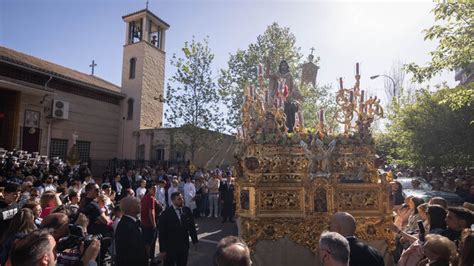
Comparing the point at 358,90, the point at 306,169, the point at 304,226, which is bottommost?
the point at 304,226

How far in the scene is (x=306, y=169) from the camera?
656 centimetres

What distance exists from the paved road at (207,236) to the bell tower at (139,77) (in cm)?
1668

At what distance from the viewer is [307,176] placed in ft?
21.1

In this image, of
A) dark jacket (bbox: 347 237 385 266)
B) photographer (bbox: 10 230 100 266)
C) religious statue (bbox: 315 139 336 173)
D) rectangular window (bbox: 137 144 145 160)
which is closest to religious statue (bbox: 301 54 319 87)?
religious statue (bbox: 315 139 336 173)

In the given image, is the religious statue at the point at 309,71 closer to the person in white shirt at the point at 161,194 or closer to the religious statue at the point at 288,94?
the religious statue at the point at 288,94

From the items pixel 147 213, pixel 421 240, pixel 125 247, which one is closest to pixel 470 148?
pixel 421 240

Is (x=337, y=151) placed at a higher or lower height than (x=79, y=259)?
higher

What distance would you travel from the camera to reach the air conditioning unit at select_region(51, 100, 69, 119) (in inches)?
878

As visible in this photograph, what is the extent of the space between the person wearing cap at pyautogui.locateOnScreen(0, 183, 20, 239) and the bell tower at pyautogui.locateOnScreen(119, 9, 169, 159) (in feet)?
72.9

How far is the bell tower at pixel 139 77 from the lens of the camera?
28.2 m

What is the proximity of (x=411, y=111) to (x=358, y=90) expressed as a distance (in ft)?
45.9

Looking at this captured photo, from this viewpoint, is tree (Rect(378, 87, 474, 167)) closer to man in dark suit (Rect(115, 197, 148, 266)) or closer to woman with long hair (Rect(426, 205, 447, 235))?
woman with long hair (Rect(426, 205, 447, 235))

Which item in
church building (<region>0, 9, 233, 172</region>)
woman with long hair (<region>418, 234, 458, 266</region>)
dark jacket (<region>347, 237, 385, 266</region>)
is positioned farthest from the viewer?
church building (<region>0, 9, 233, 172</region>)

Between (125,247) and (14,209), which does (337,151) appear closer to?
(125,247)
